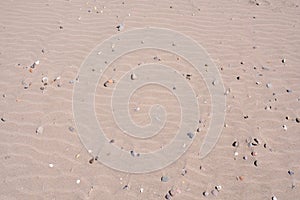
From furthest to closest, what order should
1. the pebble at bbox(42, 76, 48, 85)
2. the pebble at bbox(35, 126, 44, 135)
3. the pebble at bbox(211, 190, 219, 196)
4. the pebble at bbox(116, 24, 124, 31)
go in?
the pebble at bbox(116, 24, 124, 31) < the pebble at bbox(42, 76, 48, 85) < the pebble at bbox(35, 126, 44, 135) < the pebble at bbox(211, 190, 219, 196)

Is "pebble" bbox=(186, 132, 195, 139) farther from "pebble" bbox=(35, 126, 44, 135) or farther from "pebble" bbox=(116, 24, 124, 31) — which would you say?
"pebble" bbox=(116, 24, 124, 31)

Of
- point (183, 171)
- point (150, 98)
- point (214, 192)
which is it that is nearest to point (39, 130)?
point (150, 98)


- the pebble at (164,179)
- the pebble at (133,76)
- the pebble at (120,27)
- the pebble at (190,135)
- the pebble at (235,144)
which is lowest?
the pebble at (164,179)

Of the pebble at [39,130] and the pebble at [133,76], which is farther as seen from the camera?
the pebble at [133,76]

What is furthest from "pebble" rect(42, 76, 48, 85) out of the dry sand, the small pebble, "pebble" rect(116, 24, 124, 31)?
"pebble" rect(116, 24, 124, 31)

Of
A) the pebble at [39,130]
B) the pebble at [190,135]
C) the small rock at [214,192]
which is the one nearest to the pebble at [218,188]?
the small rock at [214,192]

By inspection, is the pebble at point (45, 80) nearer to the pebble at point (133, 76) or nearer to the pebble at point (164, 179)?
the pebble at point (133, 76)

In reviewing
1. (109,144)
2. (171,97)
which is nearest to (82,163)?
(109,144)

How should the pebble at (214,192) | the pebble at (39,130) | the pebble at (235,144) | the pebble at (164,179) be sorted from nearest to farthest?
1. the pebble at (214,192)
2. the pebble at (164,179)
3. the pebble at (235,144)
4. the pebble at (39,130)

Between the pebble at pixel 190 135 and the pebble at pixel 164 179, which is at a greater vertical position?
the pebble at pixel 190 135

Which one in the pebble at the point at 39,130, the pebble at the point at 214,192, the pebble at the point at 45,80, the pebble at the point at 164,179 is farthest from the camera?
the pebble at the point at 45,80
